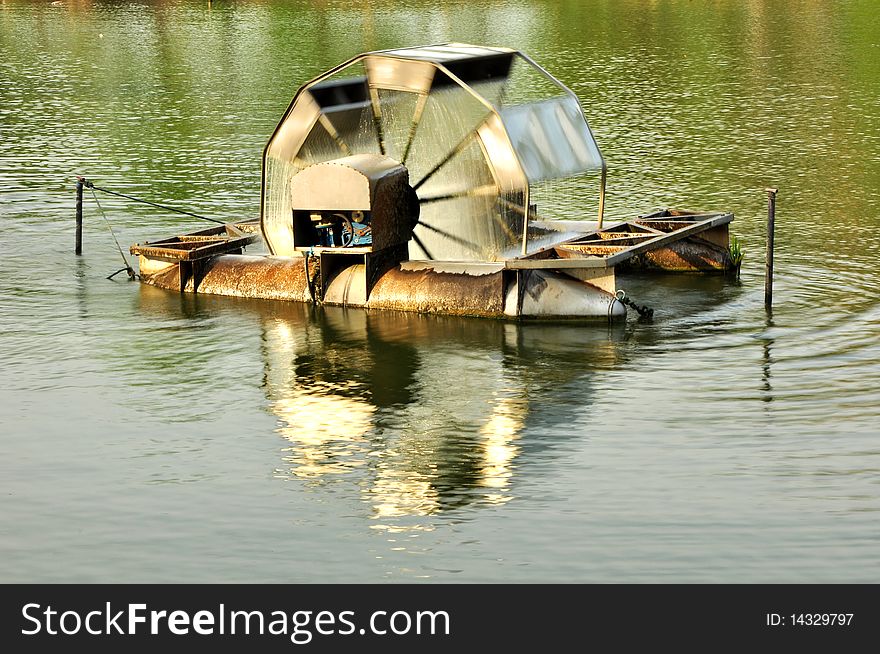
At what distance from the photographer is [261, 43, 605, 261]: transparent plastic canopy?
106 feet

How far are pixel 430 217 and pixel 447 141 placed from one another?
→ 1.77 metres

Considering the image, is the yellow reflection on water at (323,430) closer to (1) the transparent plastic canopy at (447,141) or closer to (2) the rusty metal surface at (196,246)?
(1) the transparent plastic canopy at (447,141)

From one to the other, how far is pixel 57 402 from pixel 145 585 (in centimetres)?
923

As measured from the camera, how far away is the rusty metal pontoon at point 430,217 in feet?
104

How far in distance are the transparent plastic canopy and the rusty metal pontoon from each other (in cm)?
3

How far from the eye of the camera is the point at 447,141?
3362 cm

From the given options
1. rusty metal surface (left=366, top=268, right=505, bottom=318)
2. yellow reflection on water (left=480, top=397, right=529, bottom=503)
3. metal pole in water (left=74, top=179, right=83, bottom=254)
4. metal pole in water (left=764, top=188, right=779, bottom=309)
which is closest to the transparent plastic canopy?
rusty metal surface (left=366, top=268, right=505, bottom=318)

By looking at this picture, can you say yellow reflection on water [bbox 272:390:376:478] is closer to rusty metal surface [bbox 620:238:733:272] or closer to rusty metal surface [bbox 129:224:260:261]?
rusty metal surface [bbox 129:224:260:261]

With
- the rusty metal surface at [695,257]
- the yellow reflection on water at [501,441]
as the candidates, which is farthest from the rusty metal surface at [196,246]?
the yellow reflection on water at [501,441]

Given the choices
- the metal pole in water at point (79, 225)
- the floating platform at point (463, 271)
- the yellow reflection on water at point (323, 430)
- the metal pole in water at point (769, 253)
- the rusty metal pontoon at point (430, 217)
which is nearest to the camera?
the yellow reflection on water at point (323, 430)

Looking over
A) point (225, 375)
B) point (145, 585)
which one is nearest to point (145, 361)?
point (225, 375)

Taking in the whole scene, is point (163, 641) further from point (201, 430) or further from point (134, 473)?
point (201, 430)

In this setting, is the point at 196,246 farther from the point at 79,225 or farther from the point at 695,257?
the point at 695,257

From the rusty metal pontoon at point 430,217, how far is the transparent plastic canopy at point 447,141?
3 cm
